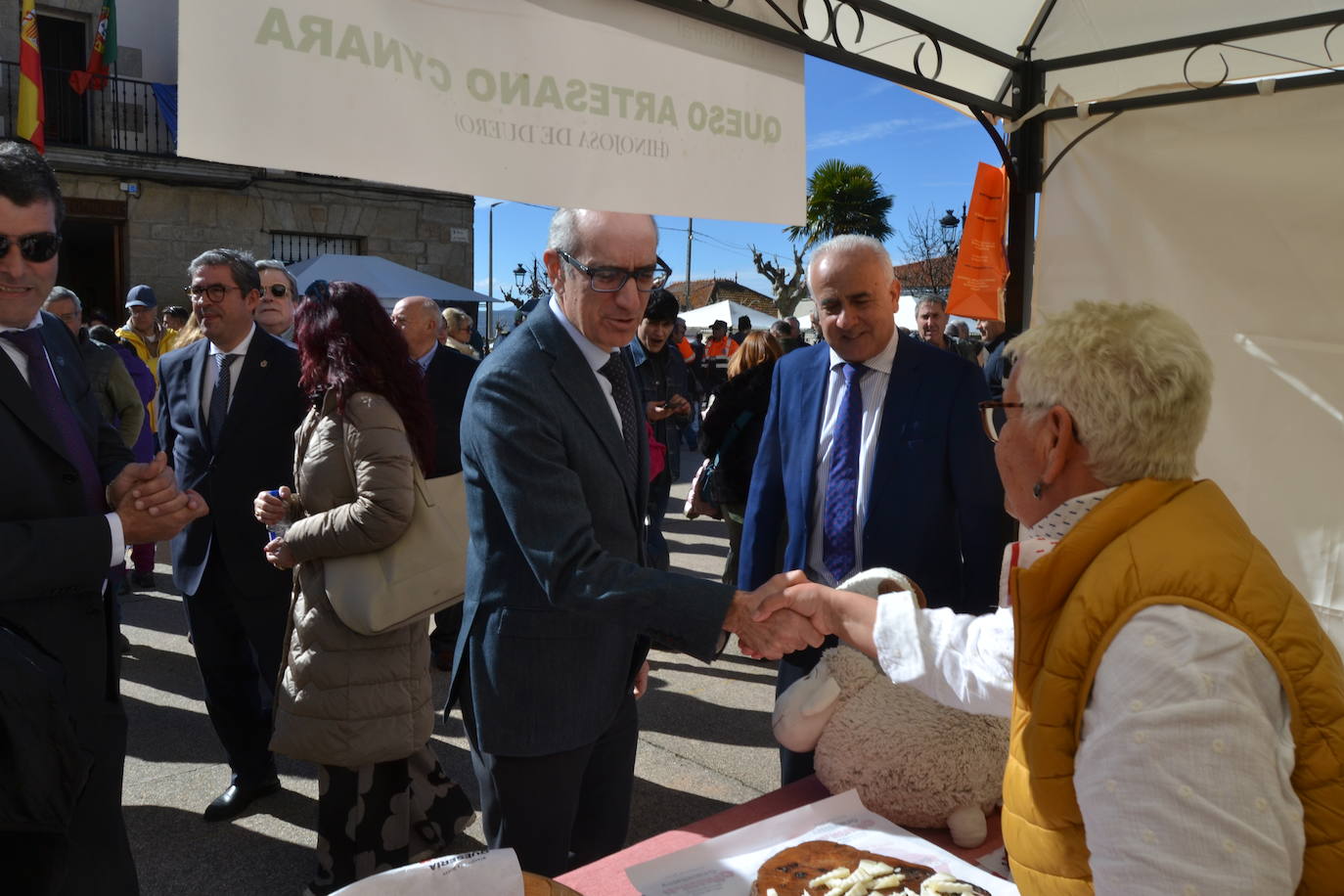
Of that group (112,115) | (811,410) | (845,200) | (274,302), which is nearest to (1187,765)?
(811,410)

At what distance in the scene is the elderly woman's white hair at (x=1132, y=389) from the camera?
1354mm

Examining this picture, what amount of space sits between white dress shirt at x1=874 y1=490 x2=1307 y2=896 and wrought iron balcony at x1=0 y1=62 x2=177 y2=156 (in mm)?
19948

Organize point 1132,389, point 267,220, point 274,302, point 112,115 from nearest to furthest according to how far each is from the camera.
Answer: point 1132,389 → point 274,302 → point 112,115 → point 267,220

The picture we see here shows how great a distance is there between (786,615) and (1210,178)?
2.37 metres

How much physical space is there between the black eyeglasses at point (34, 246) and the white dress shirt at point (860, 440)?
2046 mm

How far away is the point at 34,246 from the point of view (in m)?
1.91

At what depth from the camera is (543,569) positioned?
1898mm

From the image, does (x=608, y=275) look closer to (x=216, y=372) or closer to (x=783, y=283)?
(x=216, y=372)

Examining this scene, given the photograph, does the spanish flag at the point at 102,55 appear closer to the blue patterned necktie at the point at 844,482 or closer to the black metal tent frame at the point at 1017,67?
the black metal tent frame at the point at 1017,67

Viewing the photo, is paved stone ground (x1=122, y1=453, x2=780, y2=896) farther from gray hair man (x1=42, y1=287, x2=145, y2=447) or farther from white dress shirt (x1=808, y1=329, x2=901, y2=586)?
white dress shirt (x1=808, y1=329, x2=901, y2=586)

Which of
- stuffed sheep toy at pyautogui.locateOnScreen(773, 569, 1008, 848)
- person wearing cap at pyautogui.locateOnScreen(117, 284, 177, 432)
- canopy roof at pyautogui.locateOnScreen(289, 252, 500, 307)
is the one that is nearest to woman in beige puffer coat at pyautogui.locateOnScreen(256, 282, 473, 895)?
stuffed sheep toy at pyautogui.locateOnScreen(773, 569, 1008, 848)

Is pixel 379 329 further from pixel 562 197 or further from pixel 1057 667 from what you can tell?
pixel 1057 667

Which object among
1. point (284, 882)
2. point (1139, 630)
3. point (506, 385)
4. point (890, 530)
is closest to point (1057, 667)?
point (1139, 630)

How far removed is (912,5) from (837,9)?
1.99 ft
